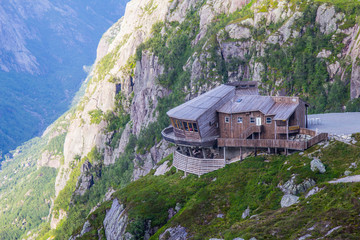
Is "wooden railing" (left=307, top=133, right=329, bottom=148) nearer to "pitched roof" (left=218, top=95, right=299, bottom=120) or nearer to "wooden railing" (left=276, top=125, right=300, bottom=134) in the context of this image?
"wooden railing" (left=276, top=125, right=300, bottom=134)

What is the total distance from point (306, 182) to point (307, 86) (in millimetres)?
81481

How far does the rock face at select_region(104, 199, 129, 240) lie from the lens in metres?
56.2

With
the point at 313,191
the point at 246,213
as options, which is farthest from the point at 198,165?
the point at 313,191

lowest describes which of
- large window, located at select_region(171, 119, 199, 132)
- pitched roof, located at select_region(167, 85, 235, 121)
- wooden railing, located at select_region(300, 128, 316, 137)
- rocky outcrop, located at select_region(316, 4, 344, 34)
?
large window, located at select_region(171, 119, 199, 132)


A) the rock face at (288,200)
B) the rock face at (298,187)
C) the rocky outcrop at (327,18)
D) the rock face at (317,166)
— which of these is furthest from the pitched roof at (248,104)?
the rocky outcrop at (327,18)

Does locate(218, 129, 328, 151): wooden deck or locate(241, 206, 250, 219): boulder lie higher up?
locate(218, 129, 328, 151): wooden deck

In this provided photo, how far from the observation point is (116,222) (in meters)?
59.6

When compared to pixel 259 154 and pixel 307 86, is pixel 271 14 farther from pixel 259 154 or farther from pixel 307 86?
pixel 259 154

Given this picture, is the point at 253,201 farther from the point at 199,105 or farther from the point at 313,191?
the point at 199,105

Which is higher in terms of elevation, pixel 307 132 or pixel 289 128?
pixel 289 128

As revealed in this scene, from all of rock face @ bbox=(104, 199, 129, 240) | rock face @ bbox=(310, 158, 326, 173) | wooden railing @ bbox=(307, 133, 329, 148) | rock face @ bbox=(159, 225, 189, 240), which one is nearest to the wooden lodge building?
wooden railing @ bbox=(307, 133, 329, 148)

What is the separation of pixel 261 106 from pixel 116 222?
90.7 ft

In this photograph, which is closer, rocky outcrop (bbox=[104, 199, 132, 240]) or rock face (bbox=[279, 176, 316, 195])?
rock face (bbox=[279, 176, 316, 195])

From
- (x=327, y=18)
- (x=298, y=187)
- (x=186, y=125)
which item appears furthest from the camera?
(x=327, y=18)
